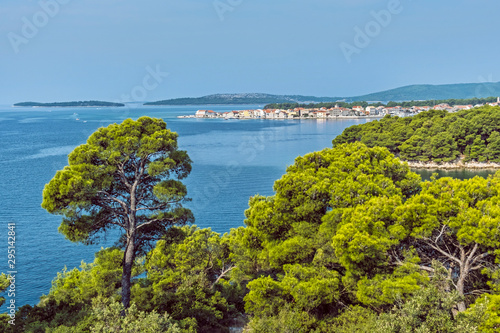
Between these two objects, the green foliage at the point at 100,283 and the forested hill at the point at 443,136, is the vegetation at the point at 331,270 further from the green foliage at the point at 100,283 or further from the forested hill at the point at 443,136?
the forested hill at the point at 443,136

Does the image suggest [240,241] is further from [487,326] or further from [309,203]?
[487,326]

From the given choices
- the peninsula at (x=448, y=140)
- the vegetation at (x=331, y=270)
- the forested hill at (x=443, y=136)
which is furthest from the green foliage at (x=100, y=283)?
the peninsula at (x=448, y=140)

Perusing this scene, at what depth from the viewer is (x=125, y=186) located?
38.0 ft

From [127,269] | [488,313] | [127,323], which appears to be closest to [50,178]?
[127,269]

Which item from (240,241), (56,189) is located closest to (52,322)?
(56,189)

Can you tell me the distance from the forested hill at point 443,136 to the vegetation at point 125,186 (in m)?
45.5

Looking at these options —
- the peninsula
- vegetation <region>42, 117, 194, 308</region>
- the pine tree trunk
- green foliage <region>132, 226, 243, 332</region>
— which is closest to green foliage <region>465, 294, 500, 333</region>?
green foliage <region>132, 226, 243, 332</region>

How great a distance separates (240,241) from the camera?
14.4 meters

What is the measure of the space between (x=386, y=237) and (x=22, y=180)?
38308mm

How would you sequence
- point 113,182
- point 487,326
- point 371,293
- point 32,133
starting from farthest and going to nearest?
point 32,133
point 113,182
point 371,293
point 487,326

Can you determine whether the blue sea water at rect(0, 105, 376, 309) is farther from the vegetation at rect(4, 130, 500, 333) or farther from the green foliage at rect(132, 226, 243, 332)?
the vegetation at rect(4, 130, 500, 333)

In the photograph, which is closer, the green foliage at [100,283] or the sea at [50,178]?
the green foliage at [100,283]

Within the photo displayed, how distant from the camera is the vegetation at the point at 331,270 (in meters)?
9.13

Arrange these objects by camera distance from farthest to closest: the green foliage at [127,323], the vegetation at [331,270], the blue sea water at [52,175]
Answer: the blue sea water at [52,175]
the vegetation at [331,270]
the green foliage at [127,323]
